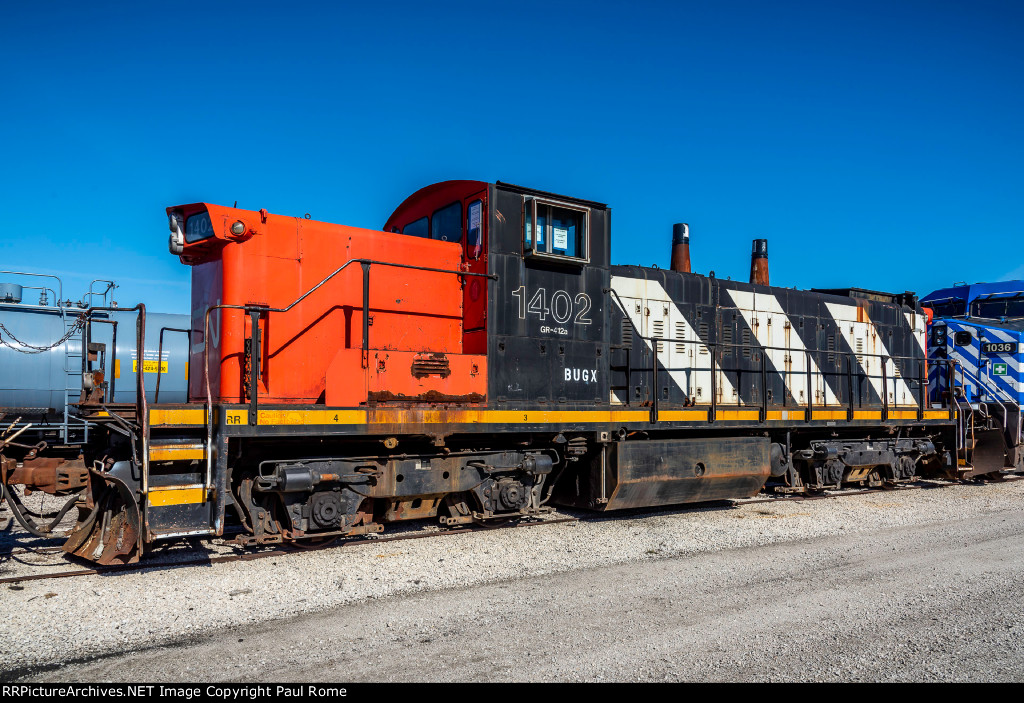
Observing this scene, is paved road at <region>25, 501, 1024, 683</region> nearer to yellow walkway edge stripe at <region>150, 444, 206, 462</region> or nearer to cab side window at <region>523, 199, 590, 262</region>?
yellow walkway edge stripe at <region>150, 444, 206, 462</region>

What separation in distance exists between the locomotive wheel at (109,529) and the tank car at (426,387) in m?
0.02

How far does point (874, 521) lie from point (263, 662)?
302 inches

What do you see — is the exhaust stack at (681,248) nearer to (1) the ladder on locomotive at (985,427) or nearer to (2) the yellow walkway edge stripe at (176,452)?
(1) the ladder on locomotive at (985,427)

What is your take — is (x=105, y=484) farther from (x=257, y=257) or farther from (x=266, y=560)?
(x=257, y=257)

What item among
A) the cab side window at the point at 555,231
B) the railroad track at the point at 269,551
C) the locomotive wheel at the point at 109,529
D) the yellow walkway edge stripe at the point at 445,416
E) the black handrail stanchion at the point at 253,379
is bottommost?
the railroad track at the point at 269,551

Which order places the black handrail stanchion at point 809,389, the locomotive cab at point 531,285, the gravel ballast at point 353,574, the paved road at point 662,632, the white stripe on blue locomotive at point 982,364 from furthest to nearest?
the white stripe on blue locomotive at point 982,364
the black handrail stanchion at point 809,389
the locomotive cab at point 531,285
the gravel ballast at point 353,574
the paved road at point 662,632

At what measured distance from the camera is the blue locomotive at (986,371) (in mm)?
12852

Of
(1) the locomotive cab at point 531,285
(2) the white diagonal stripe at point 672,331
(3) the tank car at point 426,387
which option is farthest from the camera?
(2) the white diagonal stripe at point 672,331

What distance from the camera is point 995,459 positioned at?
12.9 meters

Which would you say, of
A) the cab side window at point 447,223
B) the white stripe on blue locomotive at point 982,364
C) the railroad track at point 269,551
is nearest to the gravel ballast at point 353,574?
the railroad track at point 269,551

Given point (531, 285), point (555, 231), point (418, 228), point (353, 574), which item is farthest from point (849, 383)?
point (353, 574)

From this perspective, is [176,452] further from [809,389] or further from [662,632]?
[809,389]

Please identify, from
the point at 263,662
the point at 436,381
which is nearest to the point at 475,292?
the point at 436,381

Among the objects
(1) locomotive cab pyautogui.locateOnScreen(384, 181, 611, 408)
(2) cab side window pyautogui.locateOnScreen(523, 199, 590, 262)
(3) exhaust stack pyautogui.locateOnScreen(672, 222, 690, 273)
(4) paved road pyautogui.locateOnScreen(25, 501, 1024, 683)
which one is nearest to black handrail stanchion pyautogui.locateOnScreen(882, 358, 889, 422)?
(3) exhaust stack pyautogui.locateOnScreen(672, 222, 690, 273)
